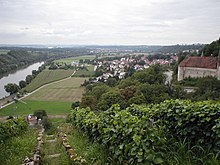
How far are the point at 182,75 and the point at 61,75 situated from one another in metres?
50.8

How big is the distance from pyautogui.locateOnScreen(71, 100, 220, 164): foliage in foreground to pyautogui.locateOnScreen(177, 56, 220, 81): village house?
34.1 meters

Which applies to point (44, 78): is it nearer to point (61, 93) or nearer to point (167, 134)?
point (61, 93)

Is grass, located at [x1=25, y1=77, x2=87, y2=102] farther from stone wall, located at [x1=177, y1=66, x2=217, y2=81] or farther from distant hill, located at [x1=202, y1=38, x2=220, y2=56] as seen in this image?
distant hill, located at [x1=202, y1=38, x2=220, y2=56]

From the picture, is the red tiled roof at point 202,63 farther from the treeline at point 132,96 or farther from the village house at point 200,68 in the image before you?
the treeline at point 132,96

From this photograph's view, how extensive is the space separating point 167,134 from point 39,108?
38974 mm

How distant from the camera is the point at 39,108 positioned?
41.2 m

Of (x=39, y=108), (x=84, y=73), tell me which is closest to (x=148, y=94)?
→ (x=39, y=108)

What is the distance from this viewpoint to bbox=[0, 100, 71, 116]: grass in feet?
125

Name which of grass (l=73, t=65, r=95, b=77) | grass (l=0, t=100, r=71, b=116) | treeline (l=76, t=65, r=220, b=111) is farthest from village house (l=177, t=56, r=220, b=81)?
grass (l=73, t=65, r=95, b=77)

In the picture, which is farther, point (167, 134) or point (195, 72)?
point (195, 72)

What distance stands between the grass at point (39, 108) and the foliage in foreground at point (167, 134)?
33624 millimetres

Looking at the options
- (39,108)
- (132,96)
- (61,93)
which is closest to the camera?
(132,96)

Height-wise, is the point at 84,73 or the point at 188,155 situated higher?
the point at 188,155

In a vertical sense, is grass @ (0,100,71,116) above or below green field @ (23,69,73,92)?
below
